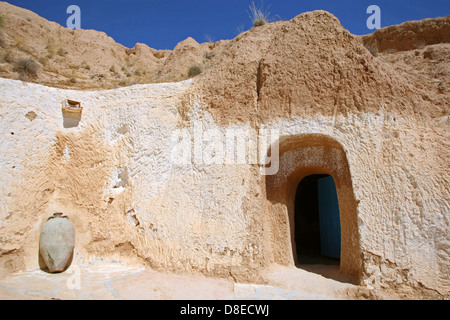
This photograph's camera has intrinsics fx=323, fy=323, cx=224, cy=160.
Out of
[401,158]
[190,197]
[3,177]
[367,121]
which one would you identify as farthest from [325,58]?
[3,177]

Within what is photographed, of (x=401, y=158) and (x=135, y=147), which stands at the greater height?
(x=135, y=147)

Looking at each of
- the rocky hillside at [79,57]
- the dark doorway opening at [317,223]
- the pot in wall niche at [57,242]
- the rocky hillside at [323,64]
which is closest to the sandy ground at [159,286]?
the pot in wall niche at [57,242]

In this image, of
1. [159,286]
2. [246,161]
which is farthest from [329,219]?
[159,286]

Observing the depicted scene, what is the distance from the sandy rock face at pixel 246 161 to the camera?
4805 mm

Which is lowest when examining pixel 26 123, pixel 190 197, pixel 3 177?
pixel 190 197

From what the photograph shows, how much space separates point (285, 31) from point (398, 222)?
4212 mm

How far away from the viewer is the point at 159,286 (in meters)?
4.83

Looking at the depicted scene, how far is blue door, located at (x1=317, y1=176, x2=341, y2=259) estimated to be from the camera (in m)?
7.46

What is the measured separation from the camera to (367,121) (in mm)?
5312

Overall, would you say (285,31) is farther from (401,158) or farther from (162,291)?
(162,291)

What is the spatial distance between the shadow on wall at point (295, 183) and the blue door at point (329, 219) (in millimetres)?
1861

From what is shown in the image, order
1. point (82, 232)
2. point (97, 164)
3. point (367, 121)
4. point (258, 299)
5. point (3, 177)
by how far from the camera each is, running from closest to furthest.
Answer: point (258, 299)
point (367, 121)
point (3, 177)
point (82, 232)
point (97, 164)

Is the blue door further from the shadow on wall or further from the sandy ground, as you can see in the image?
the sandy ground

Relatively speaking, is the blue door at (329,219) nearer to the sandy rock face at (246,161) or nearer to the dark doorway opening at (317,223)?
the dark doorway opening at (317,223)
